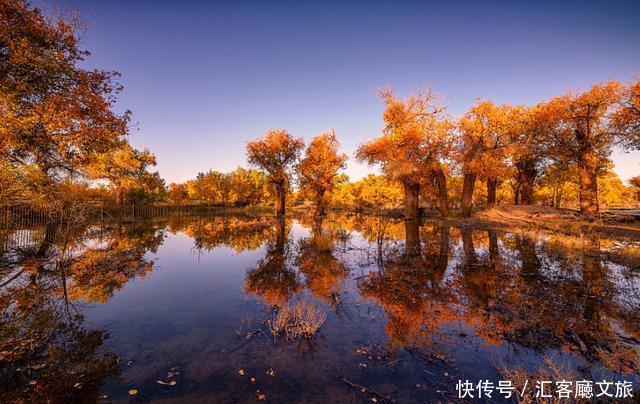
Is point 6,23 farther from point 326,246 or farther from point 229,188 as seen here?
point 229,188

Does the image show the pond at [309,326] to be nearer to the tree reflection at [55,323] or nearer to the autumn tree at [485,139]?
the tree reflection at [55,323]

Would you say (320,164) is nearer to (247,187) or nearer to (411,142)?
(411,142)

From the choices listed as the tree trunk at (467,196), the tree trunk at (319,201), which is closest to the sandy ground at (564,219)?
the tree trunk at (467,196)

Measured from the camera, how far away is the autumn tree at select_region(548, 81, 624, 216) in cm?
2364

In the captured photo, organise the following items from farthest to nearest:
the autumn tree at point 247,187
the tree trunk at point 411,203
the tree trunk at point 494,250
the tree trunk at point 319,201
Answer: the autumn tree at point 247,187 < the tree trunk at point 319,201 < the tree trunk at point 411,203 < the tree trunk at point 494,250

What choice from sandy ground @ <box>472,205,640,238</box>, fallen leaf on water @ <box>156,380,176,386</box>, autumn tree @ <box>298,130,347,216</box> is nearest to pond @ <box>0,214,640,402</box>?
fallen leaf on water @ <box>156,380,176,386</box>

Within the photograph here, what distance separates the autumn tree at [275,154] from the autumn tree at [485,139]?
24359mm

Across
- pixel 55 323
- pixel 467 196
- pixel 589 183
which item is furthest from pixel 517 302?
pixel 589 183

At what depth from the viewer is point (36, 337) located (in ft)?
17.9

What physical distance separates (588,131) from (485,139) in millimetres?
8125

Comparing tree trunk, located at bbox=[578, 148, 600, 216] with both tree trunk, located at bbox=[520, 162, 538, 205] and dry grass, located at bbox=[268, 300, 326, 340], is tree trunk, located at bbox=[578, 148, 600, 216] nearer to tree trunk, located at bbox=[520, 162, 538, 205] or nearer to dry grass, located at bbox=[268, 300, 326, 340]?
tree trunk, located at bbox=[520, 162, 538, 205]

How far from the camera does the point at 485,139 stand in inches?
1117

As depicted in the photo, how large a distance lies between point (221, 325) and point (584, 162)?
33.7m

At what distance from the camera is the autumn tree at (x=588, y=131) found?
77.6ft
